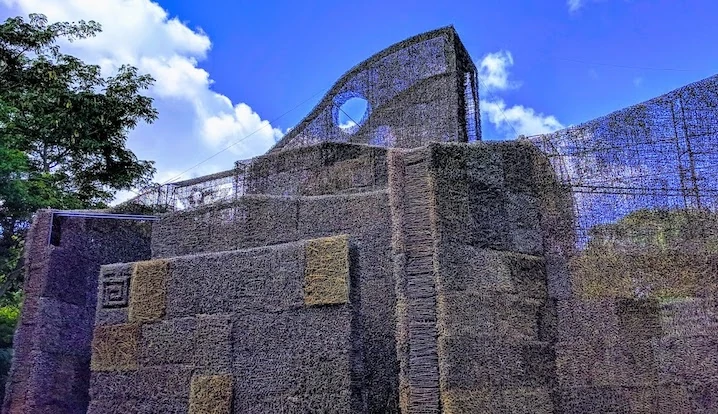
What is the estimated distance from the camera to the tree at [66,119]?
13.7m

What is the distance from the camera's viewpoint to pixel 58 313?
6.74 m

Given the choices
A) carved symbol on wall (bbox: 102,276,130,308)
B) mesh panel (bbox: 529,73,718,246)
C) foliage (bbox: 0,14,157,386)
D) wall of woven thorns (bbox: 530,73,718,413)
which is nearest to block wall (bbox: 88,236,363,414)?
carved symbol on wall (bbox: 102,276,130,308)

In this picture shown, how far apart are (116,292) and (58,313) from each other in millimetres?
1636

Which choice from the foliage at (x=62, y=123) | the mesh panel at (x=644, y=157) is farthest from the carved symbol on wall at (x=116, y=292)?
the foliage at (x=62, y=123)

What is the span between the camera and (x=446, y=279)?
454cm

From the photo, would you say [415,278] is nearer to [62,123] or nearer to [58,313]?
[58,313]

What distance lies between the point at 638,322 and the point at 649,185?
1.08 meters

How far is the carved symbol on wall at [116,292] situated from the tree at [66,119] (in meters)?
7.63

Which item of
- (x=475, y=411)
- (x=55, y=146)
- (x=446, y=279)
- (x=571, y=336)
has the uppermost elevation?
(x=55, y=146)

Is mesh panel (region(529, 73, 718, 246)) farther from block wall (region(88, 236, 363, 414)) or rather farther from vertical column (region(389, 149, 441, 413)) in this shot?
block wall (region(88, 236, 363, 414))

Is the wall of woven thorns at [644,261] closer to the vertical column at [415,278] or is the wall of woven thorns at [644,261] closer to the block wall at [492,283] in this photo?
the block wall at [492,283]

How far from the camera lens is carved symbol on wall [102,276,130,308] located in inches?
217

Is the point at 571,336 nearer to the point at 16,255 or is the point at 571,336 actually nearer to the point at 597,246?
the point at 597,246


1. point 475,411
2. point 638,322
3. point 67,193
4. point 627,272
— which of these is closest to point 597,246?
point 627,272
